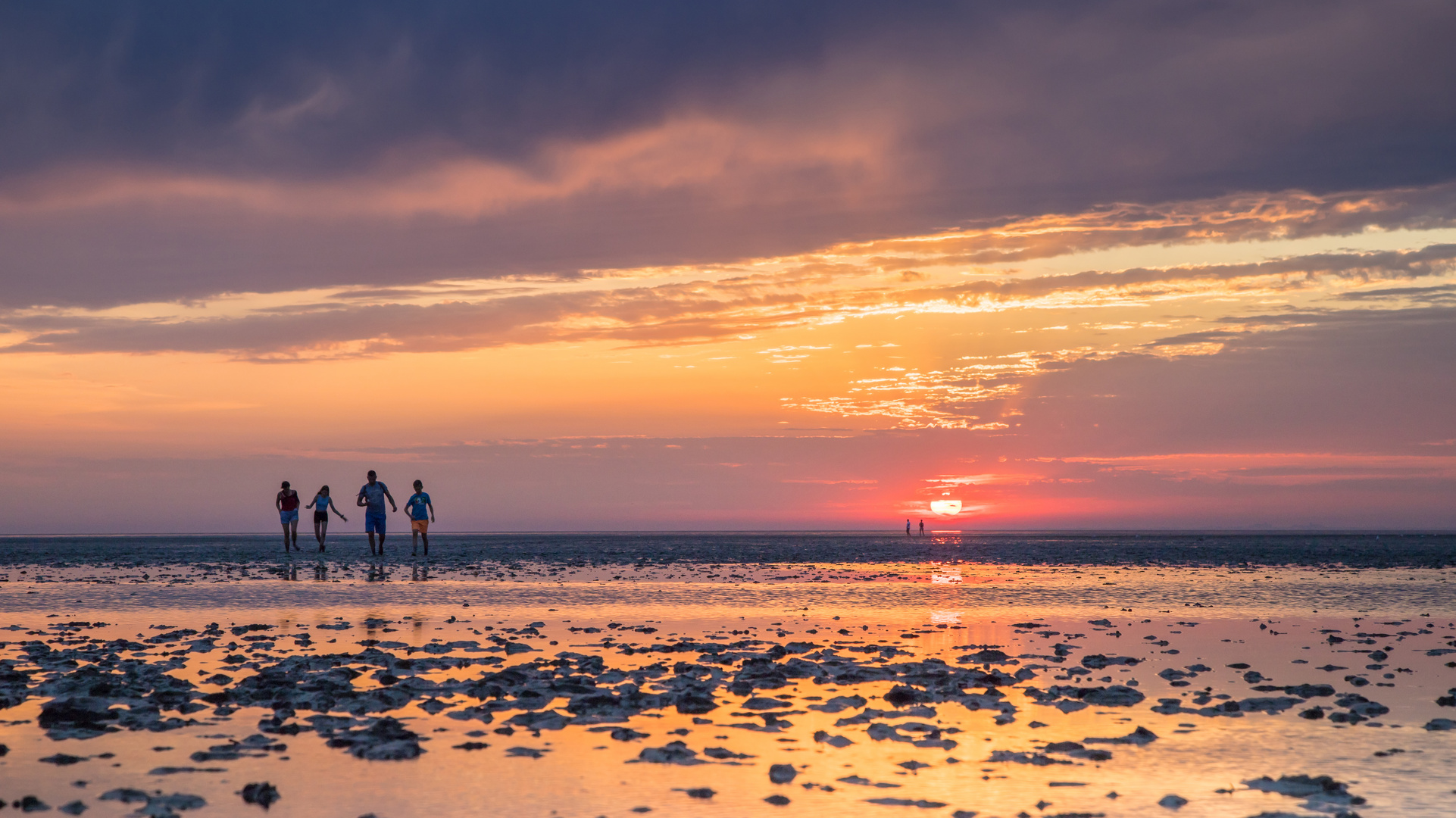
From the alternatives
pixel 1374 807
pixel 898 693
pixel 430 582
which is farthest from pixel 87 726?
pixel 430 582

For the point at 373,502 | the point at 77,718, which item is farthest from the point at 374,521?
the point at 77,718

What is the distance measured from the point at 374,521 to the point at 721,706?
110 feet

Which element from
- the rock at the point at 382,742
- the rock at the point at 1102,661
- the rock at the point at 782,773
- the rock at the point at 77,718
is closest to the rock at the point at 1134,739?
the rock at the point at 782,773

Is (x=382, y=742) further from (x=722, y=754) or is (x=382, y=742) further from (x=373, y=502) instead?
(x=373, y=502)

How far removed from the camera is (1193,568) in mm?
46188

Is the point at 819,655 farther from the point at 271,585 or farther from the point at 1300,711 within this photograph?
the point at 271,585

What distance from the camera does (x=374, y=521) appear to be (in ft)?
146

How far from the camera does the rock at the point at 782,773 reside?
33.6 ft

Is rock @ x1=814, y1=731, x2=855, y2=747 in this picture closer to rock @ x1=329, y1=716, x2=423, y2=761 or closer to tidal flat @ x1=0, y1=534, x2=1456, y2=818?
tidal flat @ x1=0, y1=534, x2=1456, y2=818

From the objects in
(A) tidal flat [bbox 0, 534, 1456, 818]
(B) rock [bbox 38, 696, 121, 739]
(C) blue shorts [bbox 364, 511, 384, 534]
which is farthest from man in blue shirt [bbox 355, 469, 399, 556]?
(B) rock [bbox 38, 696, 121, 739]

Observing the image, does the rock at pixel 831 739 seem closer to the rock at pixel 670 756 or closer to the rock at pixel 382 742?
the rock at pixel 670 756

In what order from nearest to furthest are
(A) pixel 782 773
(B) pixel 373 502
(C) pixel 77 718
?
(A) pixel 782 773 → (C) pixel 77 718 → (B) pixel 373 502

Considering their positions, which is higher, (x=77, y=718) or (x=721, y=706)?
(x=77, y=718)

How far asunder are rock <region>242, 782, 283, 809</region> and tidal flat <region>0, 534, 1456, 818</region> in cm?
2
